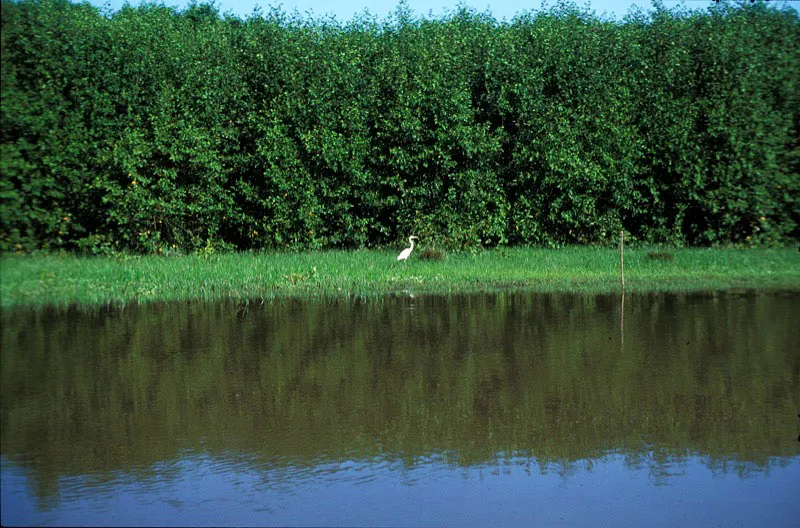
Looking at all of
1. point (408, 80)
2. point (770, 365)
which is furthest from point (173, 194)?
point (770, 365)

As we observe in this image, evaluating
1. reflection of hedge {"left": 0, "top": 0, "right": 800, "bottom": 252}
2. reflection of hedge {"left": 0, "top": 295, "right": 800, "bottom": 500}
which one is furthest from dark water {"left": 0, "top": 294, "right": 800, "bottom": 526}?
reflection of hedge {"left": 0, "top": 0, "right": 800, "bottom": 252}

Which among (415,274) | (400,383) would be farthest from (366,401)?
(415,274)

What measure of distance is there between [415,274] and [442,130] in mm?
3823

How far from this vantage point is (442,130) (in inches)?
638

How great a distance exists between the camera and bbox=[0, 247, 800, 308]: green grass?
12.1 metres

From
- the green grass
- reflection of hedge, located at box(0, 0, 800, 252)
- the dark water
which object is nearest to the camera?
the dark water

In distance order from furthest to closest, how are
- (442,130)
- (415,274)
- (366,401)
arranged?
(442,130), (415,274), (366,401)

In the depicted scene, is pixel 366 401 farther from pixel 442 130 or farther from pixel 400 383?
pixel 442 130

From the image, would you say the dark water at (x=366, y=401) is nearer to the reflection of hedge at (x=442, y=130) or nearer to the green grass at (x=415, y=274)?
the green grass at (x=415, y=274)

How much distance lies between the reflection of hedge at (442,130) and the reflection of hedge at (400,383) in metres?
4.97

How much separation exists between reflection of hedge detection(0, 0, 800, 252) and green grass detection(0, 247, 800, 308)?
1.29m

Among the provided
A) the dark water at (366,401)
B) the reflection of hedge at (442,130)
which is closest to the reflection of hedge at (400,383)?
the dark water at (366,401)

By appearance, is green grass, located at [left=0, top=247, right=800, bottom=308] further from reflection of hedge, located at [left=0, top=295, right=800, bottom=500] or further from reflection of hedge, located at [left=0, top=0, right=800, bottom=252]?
reflection of hedge, located at [left=0, top=0, right=800, bottom=252]

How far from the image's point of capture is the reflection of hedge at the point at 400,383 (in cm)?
598
